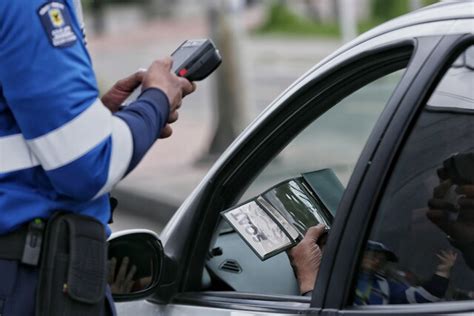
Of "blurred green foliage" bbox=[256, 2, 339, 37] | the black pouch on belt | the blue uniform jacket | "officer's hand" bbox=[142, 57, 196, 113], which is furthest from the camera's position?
"blurred green foliage" bbox=[256, 2, 339, 37]

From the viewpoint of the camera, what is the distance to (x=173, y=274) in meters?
2.96

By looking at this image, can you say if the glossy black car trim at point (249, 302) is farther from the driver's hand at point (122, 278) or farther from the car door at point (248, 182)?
the driver's hand at point (122, 278)

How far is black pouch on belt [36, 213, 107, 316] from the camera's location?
7.84 feet

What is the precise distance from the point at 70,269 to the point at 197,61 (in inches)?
22.3

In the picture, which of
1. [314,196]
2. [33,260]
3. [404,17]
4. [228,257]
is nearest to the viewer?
[33,260]

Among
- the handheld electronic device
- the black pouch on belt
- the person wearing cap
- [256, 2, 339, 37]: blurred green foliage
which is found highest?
the handheld electronic device

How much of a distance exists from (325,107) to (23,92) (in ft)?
2.72

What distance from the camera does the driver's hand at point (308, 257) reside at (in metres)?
2.71

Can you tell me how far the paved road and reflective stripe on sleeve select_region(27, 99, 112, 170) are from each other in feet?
21.3

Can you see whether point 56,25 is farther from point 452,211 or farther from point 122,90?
point 452,211

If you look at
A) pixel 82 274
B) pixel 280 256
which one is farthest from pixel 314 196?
pixel 82 274

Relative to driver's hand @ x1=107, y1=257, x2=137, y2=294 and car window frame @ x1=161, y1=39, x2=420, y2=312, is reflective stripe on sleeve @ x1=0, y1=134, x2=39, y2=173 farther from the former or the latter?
car window frame @ x1=161, y1=39, x2=420, y2=312

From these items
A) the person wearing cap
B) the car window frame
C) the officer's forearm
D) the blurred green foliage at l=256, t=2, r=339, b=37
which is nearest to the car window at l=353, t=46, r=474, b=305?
the person wearing cap

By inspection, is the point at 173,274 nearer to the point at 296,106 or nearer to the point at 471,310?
the point at 296,106
